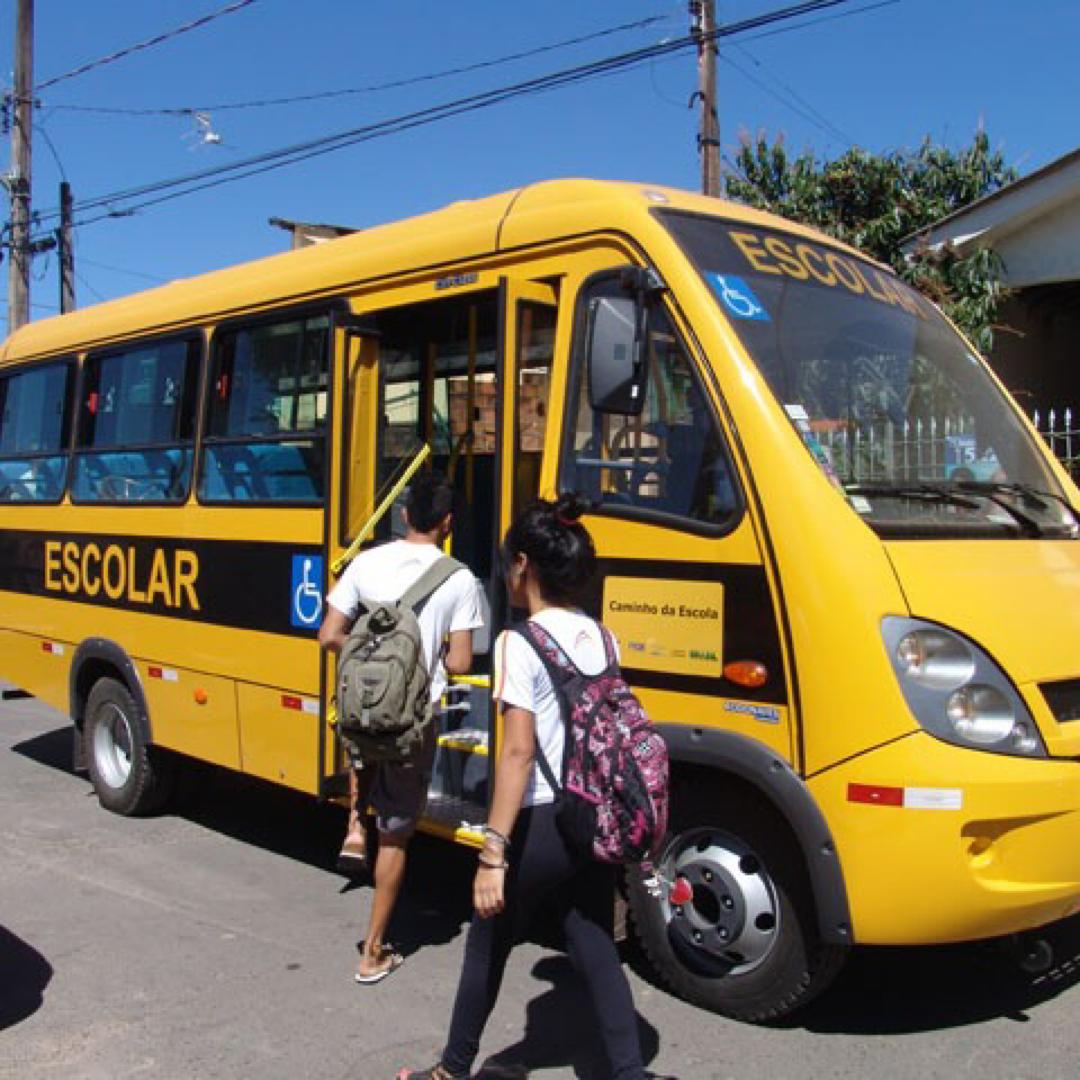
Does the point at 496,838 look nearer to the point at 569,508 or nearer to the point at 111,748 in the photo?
the point at 569,508

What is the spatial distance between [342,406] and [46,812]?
3.41 meters

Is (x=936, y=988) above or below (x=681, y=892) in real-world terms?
below

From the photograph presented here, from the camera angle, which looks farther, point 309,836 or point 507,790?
point 309,836

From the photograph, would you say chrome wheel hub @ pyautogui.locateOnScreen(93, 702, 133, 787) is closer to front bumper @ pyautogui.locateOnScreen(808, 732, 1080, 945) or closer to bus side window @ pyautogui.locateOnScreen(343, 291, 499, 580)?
bus side window @ pyautogui.locateOnScreen(343, 291, 499, 580)

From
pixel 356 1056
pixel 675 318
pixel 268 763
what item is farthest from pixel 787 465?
pixel 268 763

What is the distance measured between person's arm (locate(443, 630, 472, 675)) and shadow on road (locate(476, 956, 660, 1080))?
3.94 feet

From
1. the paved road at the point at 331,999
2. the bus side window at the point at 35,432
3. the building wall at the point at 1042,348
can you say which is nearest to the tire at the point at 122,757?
the paved road at the point at 331,999

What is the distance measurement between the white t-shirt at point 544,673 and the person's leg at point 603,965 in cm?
28

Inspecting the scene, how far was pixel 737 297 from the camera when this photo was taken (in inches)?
160

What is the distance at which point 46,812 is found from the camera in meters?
6.93

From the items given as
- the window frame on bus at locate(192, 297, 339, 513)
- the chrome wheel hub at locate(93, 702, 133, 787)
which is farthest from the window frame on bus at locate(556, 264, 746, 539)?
the chrome wheel hub at locate(93, 702, 133, 787)

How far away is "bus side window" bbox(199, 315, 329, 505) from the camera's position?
5.40 m

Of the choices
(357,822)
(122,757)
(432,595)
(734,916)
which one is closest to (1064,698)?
(734,916)

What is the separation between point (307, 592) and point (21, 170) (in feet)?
55.6
